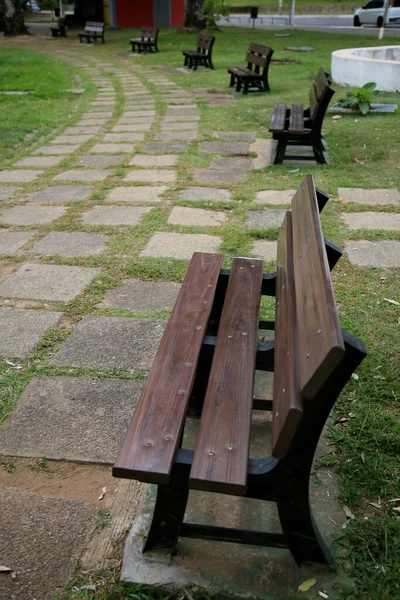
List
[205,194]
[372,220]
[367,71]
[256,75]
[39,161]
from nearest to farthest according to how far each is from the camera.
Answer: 1. [372,220]
2. [205,194]
3. [39,161]
4. [367,71]
5. [256,75]

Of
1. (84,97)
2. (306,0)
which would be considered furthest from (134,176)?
(306,0)

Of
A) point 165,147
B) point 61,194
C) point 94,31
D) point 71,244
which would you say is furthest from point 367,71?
point 94,31

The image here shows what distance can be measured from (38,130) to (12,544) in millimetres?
8005

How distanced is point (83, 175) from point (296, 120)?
95.1 inches

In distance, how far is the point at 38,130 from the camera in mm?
9281

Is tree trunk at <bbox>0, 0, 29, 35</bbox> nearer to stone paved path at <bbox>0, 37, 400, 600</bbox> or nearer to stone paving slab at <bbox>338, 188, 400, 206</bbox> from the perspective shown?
stone paved path at <bbox>0, 37, 400, 600</bbox>

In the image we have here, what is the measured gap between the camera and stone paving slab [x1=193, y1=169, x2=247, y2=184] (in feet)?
20.9

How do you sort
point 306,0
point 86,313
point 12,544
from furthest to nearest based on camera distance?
point 306,0 → point 86,313 → point 12,544

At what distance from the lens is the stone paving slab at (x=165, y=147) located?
771 centimetres

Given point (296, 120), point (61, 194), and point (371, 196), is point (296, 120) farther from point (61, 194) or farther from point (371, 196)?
point (61, 194)

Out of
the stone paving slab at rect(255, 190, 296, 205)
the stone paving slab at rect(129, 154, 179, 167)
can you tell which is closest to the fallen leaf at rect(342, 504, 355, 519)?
the stone paving slab at rect(255, 190, 296, 205)

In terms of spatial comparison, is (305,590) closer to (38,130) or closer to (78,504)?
(78,504)

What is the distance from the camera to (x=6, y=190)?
6.38m

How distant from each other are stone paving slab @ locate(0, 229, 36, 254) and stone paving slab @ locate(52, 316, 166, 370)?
54.8 inches
